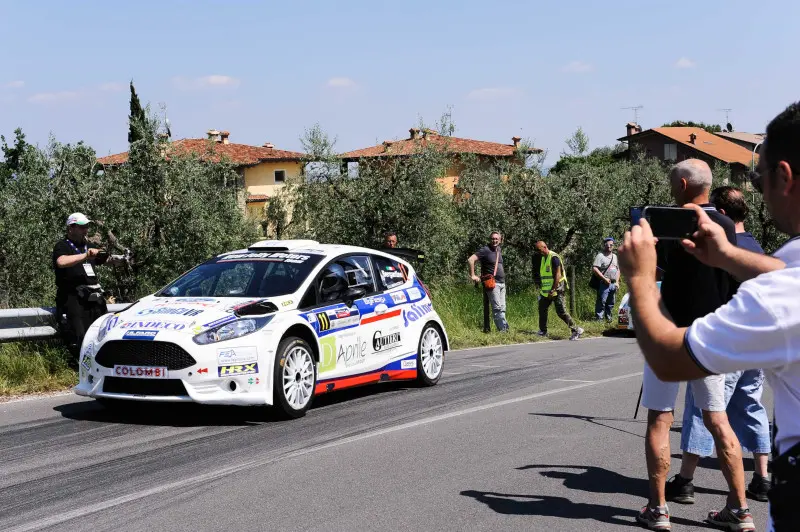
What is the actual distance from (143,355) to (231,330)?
2.57 ft

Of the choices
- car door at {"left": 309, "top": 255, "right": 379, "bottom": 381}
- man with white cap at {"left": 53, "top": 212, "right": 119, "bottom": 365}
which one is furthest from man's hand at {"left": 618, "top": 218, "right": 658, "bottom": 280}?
man with white cap at {"left": 53, "top": 212, "right": 119, "bottom": 365}

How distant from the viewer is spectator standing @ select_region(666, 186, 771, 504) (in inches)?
238

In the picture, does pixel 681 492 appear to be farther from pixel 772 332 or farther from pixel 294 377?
pixel 772 332

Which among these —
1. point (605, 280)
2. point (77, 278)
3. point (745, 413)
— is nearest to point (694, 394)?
point (745, 413)

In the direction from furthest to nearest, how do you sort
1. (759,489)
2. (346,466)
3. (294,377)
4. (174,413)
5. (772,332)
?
(174,413) → (294,377) → (346,466) → (759,489) → (772,332)

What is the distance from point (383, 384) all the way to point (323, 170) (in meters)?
15.4

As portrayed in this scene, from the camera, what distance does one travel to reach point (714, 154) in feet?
301

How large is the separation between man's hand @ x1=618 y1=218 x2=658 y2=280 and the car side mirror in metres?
7.52

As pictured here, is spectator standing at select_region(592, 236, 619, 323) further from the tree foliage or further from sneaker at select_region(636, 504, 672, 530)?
sneaker at select_region(636, 504, 672, 530)

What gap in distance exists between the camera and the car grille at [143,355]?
28.1 ft

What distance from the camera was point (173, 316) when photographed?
8.98m

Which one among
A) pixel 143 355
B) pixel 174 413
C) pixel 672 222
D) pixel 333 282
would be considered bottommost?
pixel 174 413

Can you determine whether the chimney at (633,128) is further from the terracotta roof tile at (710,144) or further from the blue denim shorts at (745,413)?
the blue denim shorts at (745,413)

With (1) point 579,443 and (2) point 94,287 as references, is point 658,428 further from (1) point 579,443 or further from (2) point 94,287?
(2) point 94,287
